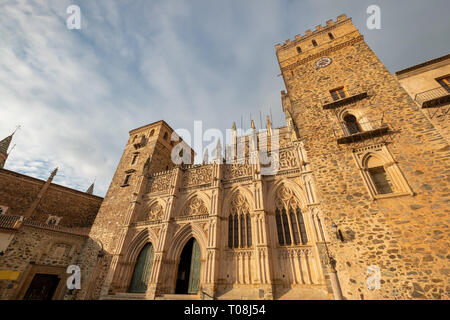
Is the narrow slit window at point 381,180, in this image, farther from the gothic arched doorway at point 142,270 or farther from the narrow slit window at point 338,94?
the gothic arched doorway at point 142,270

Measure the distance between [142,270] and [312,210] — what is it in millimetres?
13019

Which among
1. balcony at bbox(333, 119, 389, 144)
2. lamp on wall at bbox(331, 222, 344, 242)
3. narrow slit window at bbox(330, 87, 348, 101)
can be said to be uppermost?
narrow slit window at bbox(330, 87, 348, 101)

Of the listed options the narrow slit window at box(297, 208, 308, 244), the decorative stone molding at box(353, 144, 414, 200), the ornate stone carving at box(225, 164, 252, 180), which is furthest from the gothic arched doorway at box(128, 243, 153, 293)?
the decorative stone molding at box(353, 144, 414, 200)

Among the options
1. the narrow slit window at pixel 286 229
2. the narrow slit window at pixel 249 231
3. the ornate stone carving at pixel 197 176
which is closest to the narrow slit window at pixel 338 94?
the narrow slit window at pixel 286 229

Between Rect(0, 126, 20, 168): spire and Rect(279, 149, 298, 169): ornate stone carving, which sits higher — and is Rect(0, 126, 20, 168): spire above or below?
above

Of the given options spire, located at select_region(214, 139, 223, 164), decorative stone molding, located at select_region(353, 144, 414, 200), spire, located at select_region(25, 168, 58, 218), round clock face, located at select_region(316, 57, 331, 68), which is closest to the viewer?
decorative stone molding, located at select_region(353, 144, 414, 200)

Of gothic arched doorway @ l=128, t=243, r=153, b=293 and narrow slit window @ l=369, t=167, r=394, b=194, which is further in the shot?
gothic arched doorway @ l=128, t=243, r=153, b=293

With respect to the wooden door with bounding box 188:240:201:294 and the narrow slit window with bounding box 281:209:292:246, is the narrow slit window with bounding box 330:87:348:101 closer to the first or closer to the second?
the narrow slit window with bounding box 281:209:292:246

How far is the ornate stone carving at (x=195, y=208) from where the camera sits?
14538mm

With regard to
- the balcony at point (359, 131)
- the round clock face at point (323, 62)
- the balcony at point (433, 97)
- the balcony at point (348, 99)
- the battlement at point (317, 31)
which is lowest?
the balcony at point (359, 131)

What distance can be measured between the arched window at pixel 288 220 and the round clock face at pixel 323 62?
8917 mm

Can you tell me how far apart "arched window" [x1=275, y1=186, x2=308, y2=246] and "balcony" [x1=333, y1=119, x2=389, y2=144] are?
4.72 m

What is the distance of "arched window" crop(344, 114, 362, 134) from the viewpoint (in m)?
9.62
